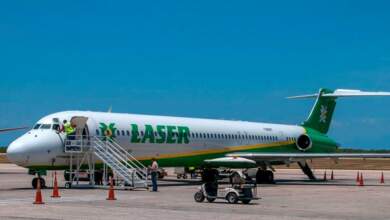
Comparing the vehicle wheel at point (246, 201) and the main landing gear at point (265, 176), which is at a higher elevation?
the main landing gear at point (265, 176)

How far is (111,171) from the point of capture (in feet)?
103

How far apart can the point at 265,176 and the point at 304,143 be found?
757cm

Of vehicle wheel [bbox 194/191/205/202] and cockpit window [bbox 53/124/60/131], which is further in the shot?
cockpit window [bbox 53/124/60/131]

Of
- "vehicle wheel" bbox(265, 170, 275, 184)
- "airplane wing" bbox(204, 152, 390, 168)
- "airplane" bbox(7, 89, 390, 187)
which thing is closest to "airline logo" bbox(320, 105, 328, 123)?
"airplane" bbox(7, 89, 390, 187)

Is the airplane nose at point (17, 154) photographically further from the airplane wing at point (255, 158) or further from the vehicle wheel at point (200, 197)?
the airplane wing at point (255, 158)

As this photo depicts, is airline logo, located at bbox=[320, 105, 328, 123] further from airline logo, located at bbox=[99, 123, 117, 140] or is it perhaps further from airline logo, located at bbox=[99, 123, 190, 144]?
airline logo, located at bbox=[99, 123, 117, 140]

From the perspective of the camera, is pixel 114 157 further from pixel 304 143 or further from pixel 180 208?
pixel 304 143

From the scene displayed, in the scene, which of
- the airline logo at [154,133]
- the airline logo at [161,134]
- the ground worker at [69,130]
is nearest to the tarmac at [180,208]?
the ground worker at [69,130]

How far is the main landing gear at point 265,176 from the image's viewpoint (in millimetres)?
38844

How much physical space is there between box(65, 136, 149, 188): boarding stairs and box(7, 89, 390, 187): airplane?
35cm

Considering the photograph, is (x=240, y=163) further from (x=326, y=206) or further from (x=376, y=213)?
(x=376, y=213)

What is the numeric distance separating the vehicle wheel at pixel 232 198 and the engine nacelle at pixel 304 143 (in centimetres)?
2484

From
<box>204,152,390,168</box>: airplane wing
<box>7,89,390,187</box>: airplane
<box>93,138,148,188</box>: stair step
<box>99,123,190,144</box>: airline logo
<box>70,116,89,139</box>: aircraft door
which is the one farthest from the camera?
<box>204,152,390,168</box>: airplane wing

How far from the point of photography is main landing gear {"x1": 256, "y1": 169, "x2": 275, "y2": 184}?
3884cm
